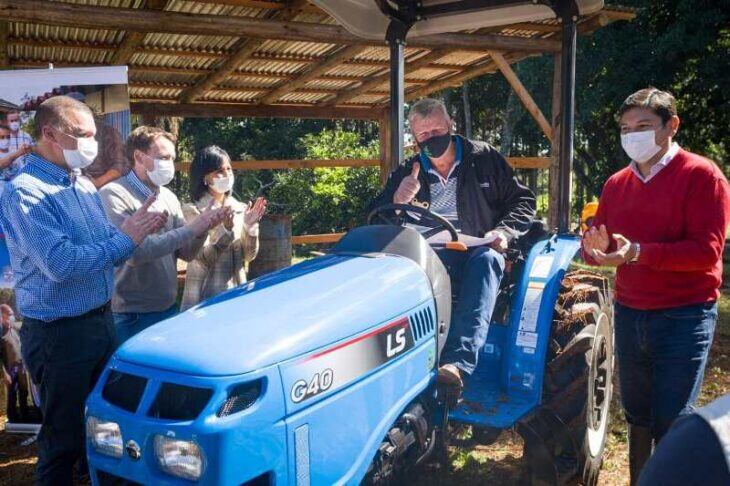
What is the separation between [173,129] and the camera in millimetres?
16844

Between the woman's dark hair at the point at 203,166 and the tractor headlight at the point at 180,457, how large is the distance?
7.04ft

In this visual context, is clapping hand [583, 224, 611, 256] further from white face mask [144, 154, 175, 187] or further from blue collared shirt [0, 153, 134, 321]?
white face mask [144, 154, 175, 187]

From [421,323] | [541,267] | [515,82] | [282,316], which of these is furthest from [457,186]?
[515,82]

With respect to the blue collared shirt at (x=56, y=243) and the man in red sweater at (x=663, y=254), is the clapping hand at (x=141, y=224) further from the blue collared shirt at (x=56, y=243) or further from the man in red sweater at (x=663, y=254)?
the man in red sweater at (x=663, y=254)

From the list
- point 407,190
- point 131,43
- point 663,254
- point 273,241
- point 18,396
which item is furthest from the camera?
point 273,241

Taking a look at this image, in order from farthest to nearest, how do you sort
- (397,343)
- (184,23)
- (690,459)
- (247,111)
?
(247,111) < (184,23) < (397,343) < (690,459)

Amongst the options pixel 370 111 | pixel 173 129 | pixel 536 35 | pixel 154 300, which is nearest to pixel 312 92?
pixel 370 111

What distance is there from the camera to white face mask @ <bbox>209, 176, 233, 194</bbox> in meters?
3.73

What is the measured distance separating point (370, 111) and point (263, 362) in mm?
8793

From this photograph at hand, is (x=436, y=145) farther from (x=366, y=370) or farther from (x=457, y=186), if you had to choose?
(x=366, y=370)

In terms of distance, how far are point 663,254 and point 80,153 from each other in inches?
93.6

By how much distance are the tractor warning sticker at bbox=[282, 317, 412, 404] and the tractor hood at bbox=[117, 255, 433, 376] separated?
0.11 feet

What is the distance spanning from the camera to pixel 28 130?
4.15 metres

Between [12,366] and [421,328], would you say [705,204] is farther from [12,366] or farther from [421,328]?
[12,366]
